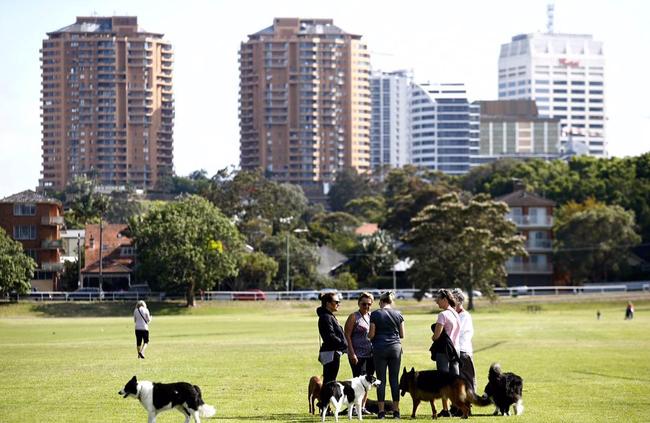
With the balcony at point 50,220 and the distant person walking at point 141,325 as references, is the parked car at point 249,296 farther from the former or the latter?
the distant person walking at point 141,325

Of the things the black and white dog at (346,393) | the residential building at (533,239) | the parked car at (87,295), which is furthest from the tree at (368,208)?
the black and white dog at (346,393)

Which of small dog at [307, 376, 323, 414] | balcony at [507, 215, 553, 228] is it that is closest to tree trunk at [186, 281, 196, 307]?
balcony at [507, 215, 553, 228]

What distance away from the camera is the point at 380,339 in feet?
72.7

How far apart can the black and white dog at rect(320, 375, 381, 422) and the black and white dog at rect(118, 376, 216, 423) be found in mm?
2039

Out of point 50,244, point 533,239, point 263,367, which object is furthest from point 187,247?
point 263,367

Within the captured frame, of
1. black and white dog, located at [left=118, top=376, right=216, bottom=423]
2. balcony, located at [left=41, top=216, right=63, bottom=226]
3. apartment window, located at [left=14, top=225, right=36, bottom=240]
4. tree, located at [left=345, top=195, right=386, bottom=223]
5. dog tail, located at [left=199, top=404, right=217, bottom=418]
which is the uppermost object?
tree, located at [left=345, top=195, right=386, bottom=223]

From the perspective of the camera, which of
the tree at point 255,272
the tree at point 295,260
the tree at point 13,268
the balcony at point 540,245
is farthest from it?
the balcony at point 540,245

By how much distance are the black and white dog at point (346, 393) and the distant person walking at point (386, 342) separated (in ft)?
1.22

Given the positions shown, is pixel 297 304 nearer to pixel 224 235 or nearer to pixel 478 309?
pixel 224 235

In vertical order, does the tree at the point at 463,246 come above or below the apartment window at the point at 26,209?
below

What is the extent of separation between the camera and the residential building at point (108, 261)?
120 m

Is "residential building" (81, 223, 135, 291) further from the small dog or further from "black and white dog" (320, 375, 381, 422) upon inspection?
"black and white dog" (320, 375, 381, 422)

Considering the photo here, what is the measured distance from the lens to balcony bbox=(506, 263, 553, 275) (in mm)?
122875

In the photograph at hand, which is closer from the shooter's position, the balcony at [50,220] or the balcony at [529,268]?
the balcony at [50,220]
